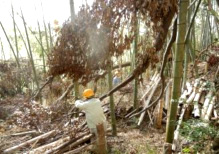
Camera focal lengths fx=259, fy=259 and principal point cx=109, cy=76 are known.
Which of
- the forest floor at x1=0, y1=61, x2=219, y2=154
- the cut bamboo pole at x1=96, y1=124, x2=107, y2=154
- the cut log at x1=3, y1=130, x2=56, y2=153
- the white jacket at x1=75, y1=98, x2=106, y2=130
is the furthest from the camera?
the forest floor at x1=0, y1=61, x2=219, y2=154

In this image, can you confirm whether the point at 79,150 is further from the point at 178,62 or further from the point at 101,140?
the point at 178,62

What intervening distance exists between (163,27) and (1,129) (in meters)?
5.86

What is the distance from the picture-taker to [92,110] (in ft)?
17.0

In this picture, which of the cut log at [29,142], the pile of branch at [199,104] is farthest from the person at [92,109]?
the pile of branch at [199,104]

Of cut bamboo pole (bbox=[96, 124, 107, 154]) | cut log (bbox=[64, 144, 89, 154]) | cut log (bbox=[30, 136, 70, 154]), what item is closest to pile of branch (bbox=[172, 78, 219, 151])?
cut bamboo pole (bbox=[96, 124, 107, 154])

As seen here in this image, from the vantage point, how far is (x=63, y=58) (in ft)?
9.55

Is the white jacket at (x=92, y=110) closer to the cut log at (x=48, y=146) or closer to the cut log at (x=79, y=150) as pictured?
the cut log at (x=79, y=150)

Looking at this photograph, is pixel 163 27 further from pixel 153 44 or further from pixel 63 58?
pixel 63 58

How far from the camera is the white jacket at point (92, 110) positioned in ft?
16.7

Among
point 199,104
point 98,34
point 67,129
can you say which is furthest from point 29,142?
point 199,104

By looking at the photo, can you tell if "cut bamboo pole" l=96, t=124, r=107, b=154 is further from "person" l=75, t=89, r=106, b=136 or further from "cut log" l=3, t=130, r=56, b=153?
"cut log" l=3, t=130, r=56, b=153

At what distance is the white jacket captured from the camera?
16.7ft

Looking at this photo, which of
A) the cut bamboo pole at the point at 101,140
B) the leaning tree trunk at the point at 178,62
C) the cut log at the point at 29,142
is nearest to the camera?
the leaning tree trunk at the point at 178,62

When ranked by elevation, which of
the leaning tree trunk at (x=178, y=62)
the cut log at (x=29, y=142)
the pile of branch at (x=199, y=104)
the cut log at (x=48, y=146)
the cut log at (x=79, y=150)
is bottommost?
the cut log at (x=79, y=150)
